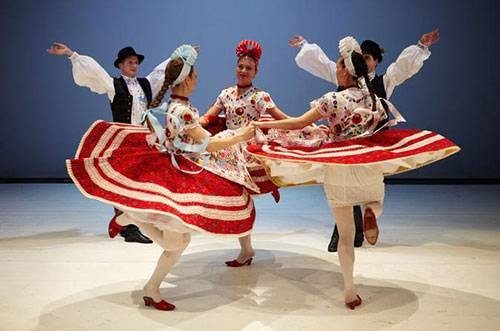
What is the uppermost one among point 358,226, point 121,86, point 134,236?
point 121,86

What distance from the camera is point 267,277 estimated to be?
138 inches

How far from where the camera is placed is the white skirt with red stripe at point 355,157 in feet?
9.11

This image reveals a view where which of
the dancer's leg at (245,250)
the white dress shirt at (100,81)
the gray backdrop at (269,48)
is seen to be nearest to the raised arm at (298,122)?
the dancer's leg at (245,250)

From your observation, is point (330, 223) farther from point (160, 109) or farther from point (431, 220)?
point (160, 109)

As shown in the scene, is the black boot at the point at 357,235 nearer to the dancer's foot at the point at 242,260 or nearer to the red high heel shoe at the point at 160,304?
the dancer's foot at the point at 242,260

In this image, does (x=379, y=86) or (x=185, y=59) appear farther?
(x=379, y=86)

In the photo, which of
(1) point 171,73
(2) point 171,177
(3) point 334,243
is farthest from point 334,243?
(1) point 171,73

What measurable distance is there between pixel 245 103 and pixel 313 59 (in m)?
0.96

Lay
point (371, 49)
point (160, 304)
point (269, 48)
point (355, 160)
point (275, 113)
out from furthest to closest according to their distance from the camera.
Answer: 1. point (269, 48)
2. point (371, 49)
3. point (275, 113)
4. point (160, 304)
5. point (355, 160)

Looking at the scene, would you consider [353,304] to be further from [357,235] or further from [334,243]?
[357,235]

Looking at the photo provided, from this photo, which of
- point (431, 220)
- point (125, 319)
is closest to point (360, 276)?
point (125, 319)

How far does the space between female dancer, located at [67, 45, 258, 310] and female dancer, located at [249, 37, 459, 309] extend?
0.78ft

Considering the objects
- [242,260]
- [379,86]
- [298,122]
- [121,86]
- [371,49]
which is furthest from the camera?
[121,86]

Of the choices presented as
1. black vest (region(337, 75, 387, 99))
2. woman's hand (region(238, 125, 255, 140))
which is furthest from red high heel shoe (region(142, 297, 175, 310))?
black vest (region(337, 75, 387, 99))
